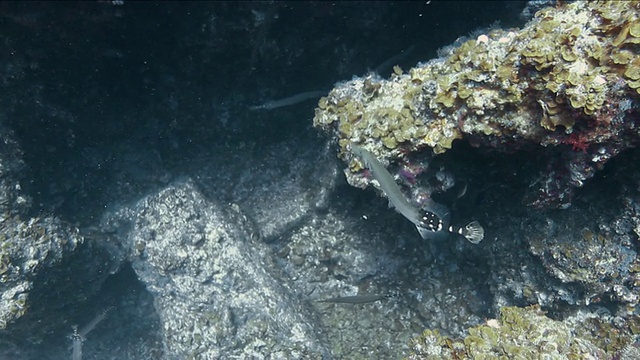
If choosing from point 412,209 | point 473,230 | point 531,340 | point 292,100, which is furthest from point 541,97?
point 292,100

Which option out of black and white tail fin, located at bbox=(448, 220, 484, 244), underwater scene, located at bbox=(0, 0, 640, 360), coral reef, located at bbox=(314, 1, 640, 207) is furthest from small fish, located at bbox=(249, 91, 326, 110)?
black and white tail fin, located at bbox=(448, 220, 484, 244)

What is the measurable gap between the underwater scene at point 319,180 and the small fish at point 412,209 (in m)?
0.03

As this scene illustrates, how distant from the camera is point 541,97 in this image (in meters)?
A: 3.41

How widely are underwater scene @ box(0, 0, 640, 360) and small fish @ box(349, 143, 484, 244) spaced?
0.03m

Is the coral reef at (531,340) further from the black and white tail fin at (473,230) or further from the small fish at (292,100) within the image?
the small fish at (292,100)

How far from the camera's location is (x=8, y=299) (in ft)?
17.5

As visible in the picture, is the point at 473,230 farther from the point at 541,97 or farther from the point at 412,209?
the point at 541,97

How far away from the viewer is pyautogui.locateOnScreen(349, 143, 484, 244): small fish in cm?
379

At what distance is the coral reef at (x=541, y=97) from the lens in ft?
10.6

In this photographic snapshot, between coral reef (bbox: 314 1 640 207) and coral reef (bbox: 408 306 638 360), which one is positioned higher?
coral reef (bbox: 314 1 640 207)

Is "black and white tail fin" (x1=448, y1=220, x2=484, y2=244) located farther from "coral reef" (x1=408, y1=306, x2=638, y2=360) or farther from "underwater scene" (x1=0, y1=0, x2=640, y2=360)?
"coral reef" (x1=408, y1=306, x2=638, y2=360)

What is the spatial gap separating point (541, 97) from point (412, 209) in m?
1.53

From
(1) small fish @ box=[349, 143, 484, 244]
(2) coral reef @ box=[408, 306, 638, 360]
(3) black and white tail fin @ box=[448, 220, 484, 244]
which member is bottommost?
(2) coral reef @ box=[408, 306, 638, 360]

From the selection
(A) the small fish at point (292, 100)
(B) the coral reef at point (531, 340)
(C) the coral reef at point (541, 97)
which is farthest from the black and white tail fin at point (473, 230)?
(A) the small fish at point (292, 100)
